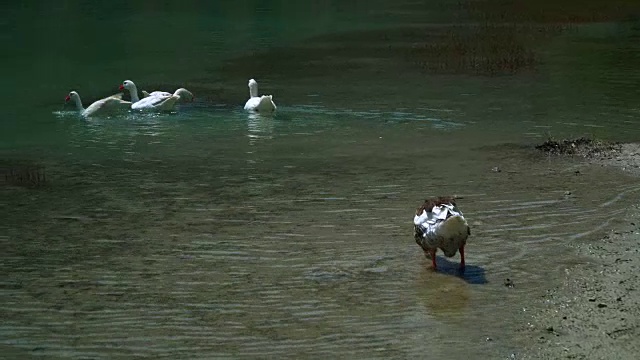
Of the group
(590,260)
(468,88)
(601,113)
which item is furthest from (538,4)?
(590,260)

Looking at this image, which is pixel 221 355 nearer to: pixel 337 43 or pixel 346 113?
pixel 346 113

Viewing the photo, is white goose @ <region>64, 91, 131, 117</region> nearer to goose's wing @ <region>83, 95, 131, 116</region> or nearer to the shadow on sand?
goose's wing @ <region>83, 95, 131, 116</region>

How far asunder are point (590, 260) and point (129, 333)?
419 centimetres

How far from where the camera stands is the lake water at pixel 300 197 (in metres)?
8.34

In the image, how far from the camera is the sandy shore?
7.54 metres

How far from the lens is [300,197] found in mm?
12375

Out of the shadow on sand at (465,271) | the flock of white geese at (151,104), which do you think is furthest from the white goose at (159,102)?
the shadow on sand at (465,271)

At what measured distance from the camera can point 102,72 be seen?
24297 mm

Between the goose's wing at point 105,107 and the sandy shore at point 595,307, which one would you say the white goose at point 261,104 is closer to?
the goose's wing at point 105,107

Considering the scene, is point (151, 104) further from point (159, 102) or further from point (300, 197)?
point (300, 197)

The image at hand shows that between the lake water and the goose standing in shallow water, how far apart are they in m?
0.25

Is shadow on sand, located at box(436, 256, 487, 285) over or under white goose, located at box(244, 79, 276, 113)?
under

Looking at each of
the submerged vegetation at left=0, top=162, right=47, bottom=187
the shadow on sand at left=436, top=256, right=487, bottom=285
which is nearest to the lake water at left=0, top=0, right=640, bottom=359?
the shadow on sand at left=436, top=256, right=487, bottom=285

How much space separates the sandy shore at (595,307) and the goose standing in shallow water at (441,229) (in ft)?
2.75
